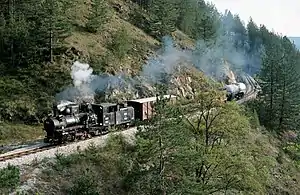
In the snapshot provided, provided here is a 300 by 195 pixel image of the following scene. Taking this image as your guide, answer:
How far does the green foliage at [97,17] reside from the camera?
57.5 metres

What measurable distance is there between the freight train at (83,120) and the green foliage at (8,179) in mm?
7839

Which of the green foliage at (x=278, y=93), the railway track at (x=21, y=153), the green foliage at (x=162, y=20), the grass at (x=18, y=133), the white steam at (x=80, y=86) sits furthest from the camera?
the green foliage at (x=162, y=20)

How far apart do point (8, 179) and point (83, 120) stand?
1120 cm

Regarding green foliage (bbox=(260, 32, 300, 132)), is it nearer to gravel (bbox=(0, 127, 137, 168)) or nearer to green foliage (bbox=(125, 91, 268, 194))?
green foliage (bbox=(125, 91, 268, 194))

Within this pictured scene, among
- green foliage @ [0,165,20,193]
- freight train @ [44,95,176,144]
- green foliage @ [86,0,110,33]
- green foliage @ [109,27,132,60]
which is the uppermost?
green foliage @ [86,0,110,33]

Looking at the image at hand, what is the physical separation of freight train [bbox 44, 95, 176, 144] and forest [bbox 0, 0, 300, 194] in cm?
322

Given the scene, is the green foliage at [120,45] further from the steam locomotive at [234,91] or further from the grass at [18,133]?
the grass at [18,133]

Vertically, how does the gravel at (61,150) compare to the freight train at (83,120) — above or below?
below

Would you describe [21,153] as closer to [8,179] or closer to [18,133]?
[8,179]

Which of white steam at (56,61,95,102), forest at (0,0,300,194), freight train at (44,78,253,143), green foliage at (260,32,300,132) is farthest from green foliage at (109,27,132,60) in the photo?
green foliage at (260,32,300,132)

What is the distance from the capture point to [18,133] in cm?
3669

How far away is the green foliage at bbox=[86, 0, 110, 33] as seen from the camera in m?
57.5

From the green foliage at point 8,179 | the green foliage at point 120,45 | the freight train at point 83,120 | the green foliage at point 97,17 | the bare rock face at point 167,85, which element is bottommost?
the green foliage at point 8,179

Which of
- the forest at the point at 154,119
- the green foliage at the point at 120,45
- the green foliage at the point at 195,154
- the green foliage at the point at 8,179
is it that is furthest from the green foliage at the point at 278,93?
the green foliage at the point at 8,179
